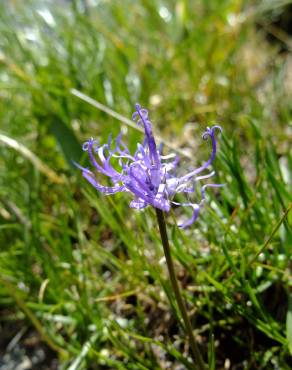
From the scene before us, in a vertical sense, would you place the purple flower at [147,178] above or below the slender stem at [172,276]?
above

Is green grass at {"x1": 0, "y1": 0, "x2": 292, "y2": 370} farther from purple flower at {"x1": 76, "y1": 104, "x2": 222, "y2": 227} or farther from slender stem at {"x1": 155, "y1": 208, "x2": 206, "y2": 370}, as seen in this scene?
purple flower at {"x1": 76, "y1": 104, "x2": 222, "y2": 227}

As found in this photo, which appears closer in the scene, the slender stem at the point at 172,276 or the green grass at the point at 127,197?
the slender stem at the point at 172,276

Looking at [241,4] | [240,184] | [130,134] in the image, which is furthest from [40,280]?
[241,4]

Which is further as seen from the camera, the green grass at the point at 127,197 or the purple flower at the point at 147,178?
the green grass at the point at 127,197

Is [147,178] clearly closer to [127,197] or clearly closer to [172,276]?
[172,276]

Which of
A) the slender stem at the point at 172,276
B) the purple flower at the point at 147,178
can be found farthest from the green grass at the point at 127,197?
the purple flower at the point at 147,178

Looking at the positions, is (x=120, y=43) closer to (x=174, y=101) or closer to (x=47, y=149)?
(x=174, y=101)

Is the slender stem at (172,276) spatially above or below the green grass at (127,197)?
below

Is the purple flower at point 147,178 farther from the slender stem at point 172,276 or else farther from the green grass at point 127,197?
the green grass at point 127,197
